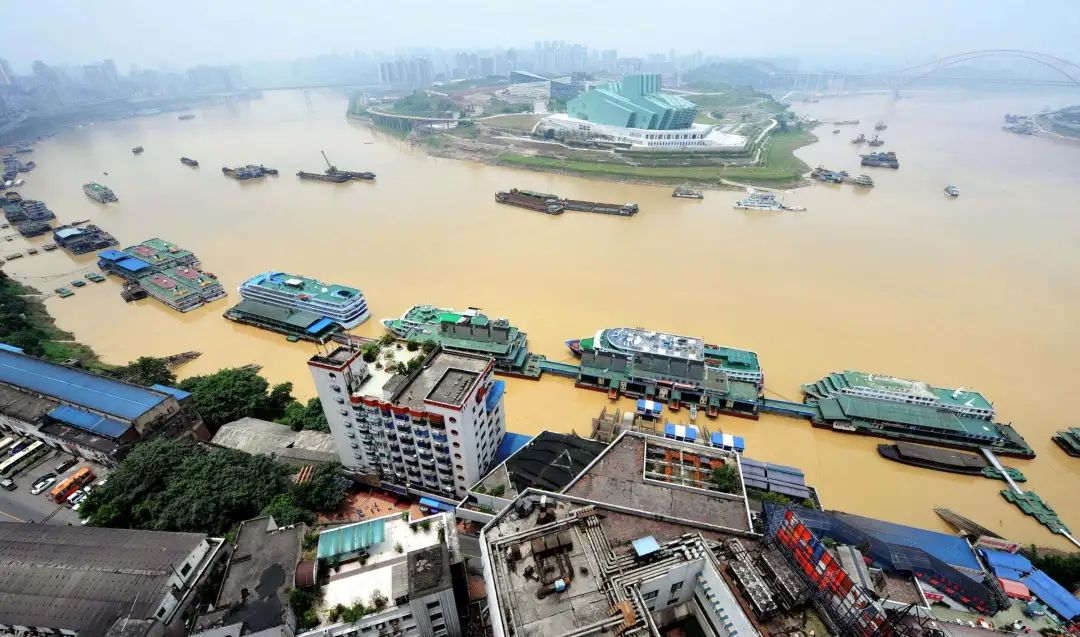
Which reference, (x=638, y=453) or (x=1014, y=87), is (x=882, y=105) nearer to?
(x=1014, y=87)

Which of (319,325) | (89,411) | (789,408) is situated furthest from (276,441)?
(789,408)

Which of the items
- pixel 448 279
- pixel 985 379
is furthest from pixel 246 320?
pixel 985 379

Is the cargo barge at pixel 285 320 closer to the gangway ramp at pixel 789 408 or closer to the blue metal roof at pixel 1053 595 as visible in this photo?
the gangway ramp at pixel 789 408

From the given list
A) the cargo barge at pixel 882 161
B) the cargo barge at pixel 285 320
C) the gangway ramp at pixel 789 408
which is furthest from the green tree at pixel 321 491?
the cargo barge at pixel 882 161

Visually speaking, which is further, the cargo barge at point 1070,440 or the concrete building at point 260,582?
the cargo barge at point 1070,440

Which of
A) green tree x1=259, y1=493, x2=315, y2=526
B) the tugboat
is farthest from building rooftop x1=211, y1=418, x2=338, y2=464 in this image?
the tugboat

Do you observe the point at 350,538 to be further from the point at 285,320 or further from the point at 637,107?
the point at 637,107

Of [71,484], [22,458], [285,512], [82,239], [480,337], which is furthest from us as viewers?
[82,239]
